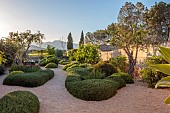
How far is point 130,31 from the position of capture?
49.3 feet

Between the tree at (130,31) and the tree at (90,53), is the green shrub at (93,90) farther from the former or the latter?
the tree at (90,53)

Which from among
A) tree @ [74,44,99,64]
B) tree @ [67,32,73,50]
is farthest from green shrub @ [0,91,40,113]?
tree @ [67,32,73,50]

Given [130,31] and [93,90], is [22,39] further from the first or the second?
[93,90]

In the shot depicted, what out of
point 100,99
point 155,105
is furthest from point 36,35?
point 155,105

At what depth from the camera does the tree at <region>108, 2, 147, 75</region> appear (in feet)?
46.9

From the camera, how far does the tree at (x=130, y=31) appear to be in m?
14.3

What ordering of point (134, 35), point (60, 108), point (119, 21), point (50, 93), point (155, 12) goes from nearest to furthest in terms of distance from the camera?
point (60, 108) → point (50, 93) → point (134, 35) → point (119, 21) → point (155, 12)

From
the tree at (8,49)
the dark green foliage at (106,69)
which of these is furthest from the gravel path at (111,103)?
the tree at (8,49)

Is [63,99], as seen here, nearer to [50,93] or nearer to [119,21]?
[50,93]

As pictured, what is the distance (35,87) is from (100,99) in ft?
12.6

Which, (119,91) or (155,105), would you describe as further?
(119,91)

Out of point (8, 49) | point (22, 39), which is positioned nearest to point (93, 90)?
point (8, 49)

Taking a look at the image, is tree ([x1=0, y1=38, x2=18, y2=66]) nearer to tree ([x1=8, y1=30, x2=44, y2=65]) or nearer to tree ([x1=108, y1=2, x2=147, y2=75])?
tree ([x1=8, y1=30, x2=44, y2=65])

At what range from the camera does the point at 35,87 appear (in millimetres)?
9766
